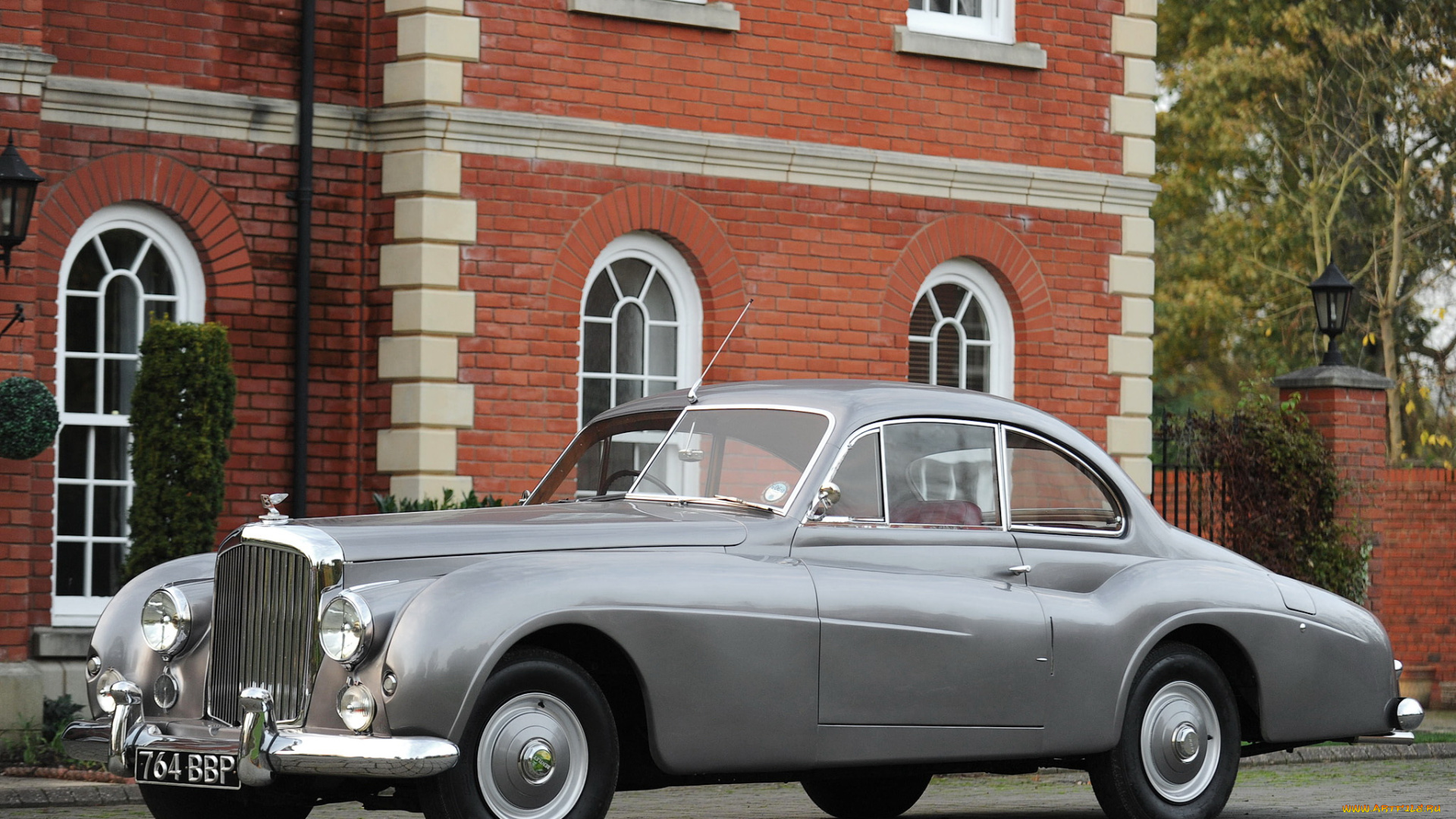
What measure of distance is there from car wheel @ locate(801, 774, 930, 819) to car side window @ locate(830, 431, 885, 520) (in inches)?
69.8

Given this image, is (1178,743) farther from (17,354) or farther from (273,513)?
(17,354)

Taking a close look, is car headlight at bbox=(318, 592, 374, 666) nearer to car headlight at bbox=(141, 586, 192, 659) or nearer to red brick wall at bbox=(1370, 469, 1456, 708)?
car headlight at bbox=(141, 586, 192, 659)

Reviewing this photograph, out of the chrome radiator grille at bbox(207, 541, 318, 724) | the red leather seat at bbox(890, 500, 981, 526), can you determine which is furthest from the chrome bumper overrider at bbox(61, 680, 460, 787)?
the red leather seat at bbox(890, 500, 981, 526)

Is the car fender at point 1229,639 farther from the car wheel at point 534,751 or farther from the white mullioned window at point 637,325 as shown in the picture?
the white mullioned window at point 637,325

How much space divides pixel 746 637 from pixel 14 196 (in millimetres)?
6027

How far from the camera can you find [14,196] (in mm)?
11219

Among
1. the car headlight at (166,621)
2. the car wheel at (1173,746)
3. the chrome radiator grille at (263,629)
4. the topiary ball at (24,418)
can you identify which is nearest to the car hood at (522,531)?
the chrome radiator grille at (263,629)

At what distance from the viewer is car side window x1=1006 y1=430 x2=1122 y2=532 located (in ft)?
27.1

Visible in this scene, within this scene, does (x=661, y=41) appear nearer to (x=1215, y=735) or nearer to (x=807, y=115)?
(x=807, y=115)

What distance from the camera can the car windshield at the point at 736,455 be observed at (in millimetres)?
7703

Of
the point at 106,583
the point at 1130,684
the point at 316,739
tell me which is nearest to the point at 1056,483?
the point at 1130,684

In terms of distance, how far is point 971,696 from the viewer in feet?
25.2

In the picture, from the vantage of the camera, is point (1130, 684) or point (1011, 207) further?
point (1011, 207)

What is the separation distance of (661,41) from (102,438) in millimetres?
4340
